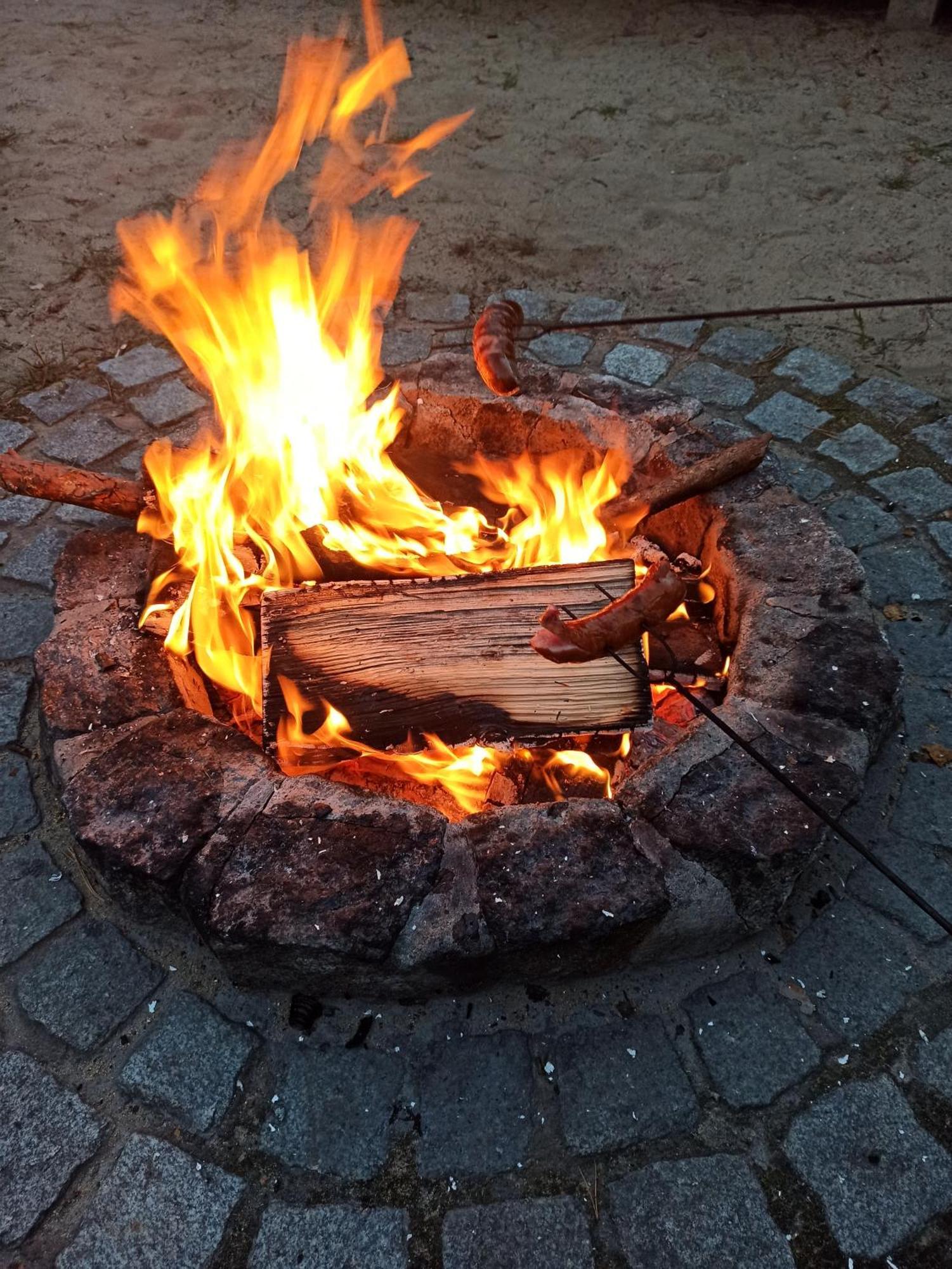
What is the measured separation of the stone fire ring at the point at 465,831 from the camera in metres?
2.12

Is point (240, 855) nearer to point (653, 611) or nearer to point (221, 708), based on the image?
point (221, 708)

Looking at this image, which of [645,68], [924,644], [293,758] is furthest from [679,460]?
[645,68]

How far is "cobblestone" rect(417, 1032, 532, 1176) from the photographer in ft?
6.76

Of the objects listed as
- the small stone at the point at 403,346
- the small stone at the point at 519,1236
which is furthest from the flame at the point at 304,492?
the small stone at the point at 519,1236

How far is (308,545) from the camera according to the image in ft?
10.4

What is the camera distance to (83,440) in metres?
4.09

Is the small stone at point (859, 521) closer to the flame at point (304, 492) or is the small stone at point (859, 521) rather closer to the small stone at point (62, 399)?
the flame at point (304, 492)

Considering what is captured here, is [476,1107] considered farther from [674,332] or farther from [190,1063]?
[674,332]

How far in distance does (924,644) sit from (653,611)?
1.67 metres

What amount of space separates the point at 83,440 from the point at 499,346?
2.29 metres

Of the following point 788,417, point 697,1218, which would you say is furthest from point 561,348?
point 697,1218

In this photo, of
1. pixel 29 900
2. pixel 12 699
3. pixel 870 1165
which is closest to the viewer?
pixel 870 1165

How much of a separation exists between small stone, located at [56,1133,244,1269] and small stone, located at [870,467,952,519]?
3.41 metres

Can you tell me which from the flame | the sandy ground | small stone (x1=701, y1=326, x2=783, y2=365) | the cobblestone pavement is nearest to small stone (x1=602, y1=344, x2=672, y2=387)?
small stone (x1=701, y1=326, x2=783, y2=365)
